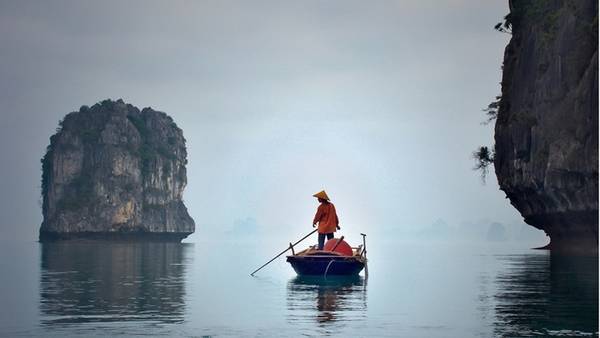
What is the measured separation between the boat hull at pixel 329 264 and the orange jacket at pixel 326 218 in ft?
7.52

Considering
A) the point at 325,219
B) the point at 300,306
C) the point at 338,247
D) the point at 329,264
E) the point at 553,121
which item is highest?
the point at 553,121

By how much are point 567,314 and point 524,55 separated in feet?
127

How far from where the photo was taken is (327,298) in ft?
81.1

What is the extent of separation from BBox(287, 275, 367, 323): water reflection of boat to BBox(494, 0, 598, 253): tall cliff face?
57.5 feet

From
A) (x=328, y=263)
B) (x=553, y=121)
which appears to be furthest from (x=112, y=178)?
(x=328, y=263)

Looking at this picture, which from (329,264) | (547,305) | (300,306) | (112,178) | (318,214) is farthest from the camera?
(112,178)

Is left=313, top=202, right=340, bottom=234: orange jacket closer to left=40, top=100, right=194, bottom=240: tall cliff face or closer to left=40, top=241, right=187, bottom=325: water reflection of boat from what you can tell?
left=40, top=241, right=187, bottom=325: water reflection of boat

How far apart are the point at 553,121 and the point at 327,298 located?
28.4m

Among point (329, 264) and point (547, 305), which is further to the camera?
point (329, 264)

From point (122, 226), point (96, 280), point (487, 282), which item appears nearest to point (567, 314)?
point (487, 282)

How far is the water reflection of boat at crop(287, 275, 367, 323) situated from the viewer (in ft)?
67.1

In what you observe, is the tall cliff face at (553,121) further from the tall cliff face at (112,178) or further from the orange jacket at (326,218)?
the tall cliff face at (112,178)

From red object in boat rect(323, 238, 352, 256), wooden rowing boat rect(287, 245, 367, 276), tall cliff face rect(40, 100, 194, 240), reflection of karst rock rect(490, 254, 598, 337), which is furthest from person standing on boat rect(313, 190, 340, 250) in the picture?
tall cliff face rect(40, 100, 194, 240)

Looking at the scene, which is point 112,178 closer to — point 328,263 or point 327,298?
point 328,263
